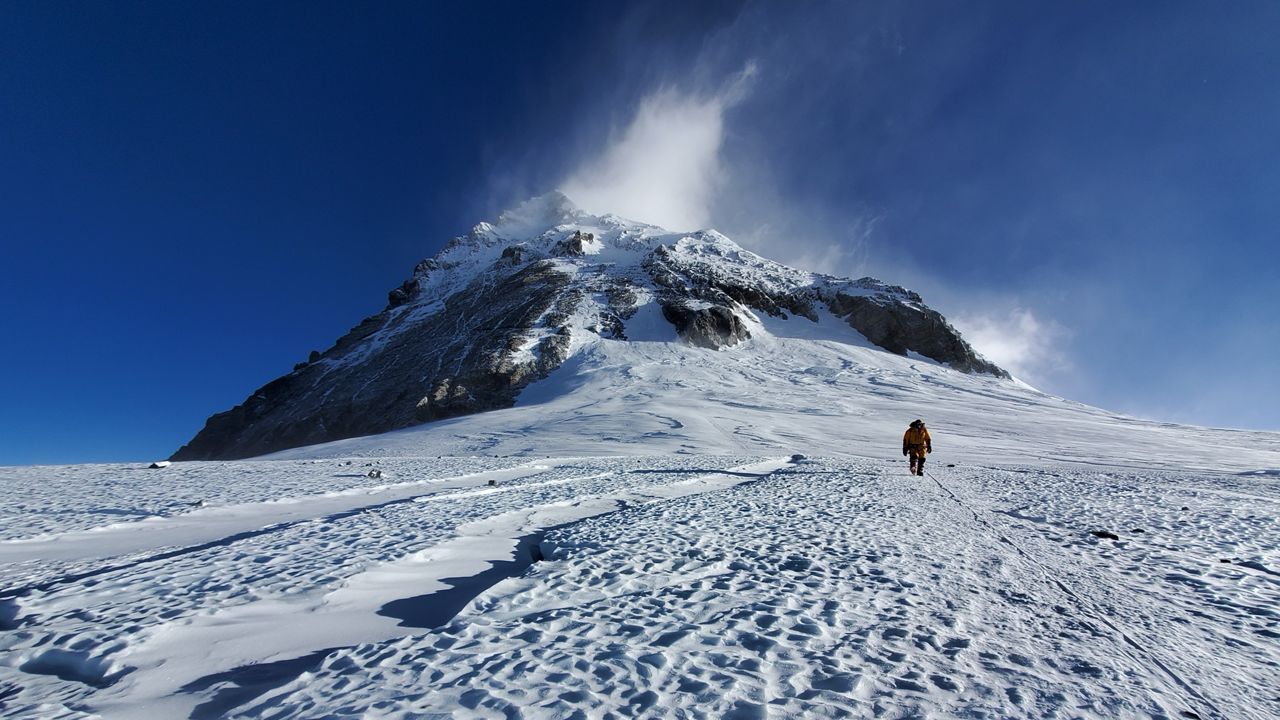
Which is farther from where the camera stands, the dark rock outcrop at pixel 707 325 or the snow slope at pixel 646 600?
the dark rock outcrop at pixel 707 325

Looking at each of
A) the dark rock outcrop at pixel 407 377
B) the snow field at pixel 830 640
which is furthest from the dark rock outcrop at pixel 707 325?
the snow field at pixel 830 640

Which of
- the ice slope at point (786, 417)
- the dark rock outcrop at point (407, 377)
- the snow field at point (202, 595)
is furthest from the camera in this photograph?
the dark rock outcrop at point (407, 377)

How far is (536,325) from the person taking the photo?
7612cm

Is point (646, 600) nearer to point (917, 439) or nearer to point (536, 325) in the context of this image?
point (917, 439)

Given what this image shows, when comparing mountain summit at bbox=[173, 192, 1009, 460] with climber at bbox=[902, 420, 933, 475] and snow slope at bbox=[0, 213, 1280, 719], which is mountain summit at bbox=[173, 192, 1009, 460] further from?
snow slope at bbox=[0, 213, 1280, 719]

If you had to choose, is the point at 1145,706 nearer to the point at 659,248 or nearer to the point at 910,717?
the point at 910,717

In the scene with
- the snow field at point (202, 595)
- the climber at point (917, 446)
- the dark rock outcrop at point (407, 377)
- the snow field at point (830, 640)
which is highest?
the dark rock outcrop at point (407, 377)

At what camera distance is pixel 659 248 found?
101375 mm

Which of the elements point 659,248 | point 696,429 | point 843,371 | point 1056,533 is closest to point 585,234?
point 659,248

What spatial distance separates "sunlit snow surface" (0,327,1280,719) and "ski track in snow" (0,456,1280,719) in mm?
33

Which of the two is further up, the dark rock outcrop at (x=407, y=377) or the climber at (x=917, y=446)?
the dark rock outcrop at (x=407, y=377)

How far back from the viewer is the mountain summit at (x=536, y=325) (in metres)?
66.3

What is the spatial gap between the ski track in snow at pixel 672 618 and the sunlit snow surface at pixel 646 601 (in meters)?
0.03

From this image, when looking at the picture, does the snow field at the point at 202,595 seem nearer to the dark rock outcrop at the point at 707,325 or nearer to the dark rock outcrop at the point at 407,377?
the dark rock outcrop at the point at 407,377
